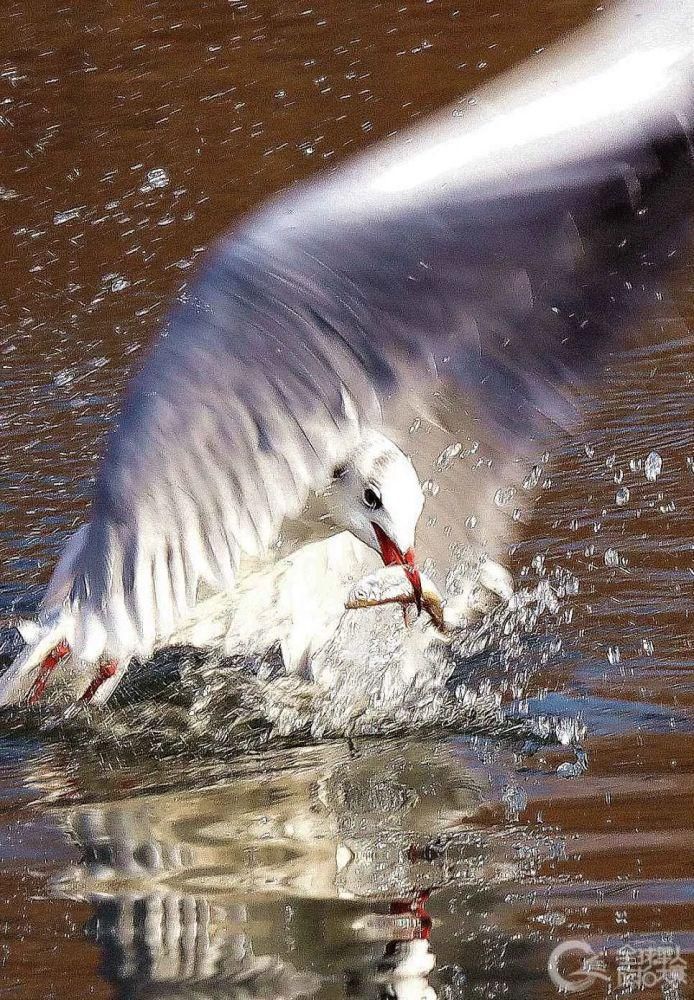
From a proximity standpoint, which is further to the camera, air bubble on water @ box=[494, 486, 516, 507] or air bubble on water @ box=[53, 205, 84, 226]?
air bubble on water @ box=[53, 205, 84, 226]

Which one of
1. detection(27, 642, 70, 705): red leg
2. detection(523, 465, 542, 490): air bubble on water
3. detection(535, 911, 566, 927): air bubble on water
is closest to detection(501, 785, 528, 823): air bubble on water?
detection(535, 911, 566, 927): air bubble on water

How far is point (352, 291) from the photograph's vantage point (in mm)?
3053

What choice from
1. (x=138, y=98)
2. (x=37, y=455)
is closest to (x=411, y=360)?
(x=37, y=455)

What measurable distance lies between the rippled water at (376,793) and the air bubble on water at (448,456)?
355mm

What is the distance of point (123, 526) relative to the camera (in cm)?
309

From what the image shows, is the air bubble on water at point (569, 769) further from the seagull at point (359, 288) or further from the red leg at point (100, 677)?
the red leg at point (100, 677)

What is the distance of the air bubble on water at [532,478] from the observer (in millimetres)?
3719

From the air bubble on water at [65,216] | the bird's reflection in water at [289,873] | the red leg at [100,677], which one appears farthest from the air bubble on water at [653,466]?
the air bubble on water at [65,216]

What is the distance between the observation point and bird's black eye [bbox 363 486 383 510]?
11.7 feet

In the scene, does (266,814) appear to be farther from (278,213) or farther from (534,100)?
(534,100)

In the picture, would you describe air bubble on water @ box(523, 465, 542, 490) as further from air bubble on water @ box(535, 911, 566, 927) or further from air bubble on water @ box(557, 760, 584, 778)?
air bubble on water @ box(535, 911, 566, 927)

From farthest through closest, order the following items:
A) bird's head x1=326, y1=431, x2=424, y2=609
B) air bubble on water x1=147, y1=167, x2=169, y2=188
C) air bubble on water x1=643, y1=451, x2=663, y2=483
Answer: air bubble on water x1=147, y1=167, x2=169, y2=188 → air bubble on water x1=643, y1=451, x2=663, y2=483 → bird's head x1=326, y1=431, x2=424, y2=609

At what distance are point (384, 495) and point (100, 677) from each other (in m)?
0.66

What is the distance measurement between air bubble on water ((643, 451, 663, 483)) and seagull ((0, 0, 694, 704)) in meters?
1.22
